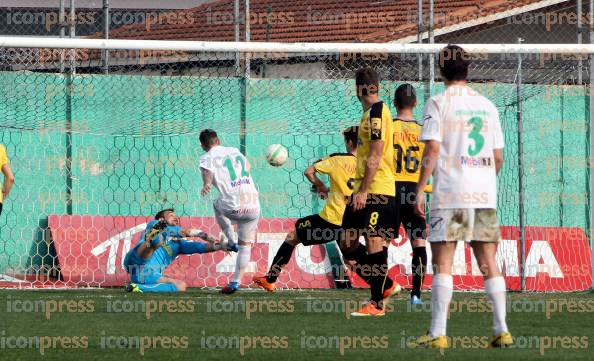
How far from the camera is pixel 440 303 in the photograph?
8055mm

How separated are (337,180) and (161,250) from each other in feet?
8.42

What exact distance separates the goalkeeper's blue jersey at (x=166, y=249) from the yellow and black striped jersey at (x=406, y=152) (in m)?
4.10

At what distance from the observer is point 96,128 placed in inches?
677

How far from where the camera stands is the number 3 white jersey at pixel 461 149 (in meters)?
8.15

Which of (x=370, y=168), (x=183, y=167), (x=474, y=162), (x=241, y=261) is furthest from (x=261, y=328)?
(x=183, y=167)

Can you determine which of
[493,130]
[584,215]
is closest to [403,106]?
[493,130]

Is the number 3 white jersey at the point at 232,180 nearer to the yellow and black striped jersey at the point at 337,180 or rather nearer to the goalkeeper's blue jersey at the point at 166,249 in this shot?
the goalkeeper's blue jersey at the point at 166,249

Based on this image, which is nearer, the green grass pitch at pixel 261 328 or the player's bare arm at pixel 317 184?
the green grass pitch at pixel 261 328

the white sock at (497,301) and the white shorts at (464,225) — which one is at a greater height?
the white shorts at (464,225)

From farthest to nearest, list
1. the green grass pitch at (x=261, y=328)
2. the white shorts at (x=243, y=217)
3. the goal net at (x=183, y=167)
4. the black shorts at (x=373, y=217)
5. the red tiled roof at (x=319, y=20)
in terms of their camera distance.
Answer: the red tiled roof at (x=319, y=20)
the goal net at (x=183, y=167)
the white shorts at (x=243, y=217)
the black shorts at (x=373, y=217)
the green grass pitch at (x=261, y=328)

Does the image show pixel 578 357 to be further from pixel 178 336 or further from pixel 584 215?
pixel 584 215

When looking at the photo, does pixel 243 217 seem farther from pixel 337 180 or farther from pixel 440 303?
pixel 440 303

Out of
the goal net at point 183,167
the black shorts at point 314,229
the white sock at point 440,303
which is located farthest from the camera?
the goal net at point 183,167

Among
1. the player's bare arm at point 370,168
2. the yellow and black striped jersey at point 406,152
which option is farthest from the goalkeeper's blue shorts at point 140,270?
the player's bare arm at point 370,168
